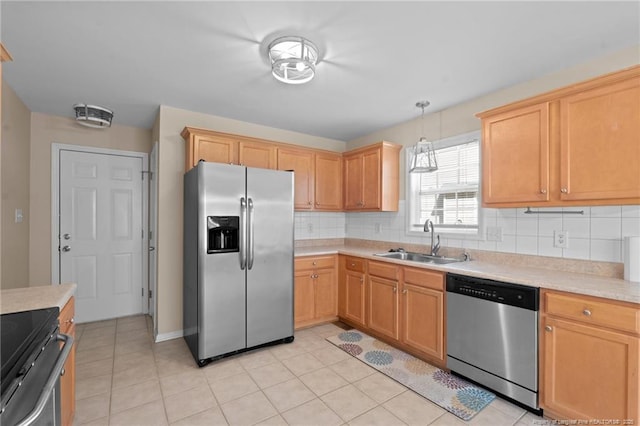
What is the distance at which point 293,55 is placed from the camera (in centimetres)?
200

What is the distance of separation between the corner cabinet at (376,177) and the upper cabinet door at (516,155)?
4.09 ft

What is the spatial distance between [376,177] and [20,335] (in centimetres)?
330

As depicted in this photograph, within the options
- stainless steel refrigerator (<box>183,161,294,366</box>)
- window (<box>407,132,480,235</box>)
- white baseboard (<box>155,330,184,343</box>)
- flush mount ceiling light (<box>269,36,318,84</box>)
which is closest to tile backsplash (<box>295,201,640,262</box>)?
window (<box>407,132,480,235</box>)

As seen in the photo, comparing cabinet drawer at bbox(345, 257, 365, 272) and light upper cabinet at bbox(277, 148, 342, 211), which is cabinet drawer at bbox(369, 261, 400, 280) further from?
light upper cabinet at bbox(277, 148, 342, 211)

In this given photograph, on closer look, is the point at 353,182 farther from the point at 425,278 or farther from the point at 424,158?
the point at 425,278

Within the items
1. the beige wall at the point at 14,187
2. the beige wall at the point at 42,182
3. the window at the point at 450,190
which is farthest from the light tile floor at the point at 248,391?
the window at the point at 450,190

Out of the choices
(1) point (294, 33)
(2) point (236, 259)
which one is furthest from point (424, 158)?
(2) point (236, 259)

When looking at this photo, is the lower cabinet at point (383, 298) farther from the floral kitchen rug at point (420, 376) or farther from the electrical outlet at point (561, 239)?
the electrical outlet at point (561, 239)

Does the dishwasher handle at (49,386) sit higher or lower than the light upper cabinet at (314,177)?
lower

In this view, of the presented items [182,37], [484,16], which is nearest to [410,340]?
[484,16]

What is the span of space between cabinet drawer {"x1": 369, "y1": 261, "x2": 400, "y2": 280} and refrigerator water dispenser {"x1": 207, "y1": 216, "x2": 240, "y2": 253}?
1438 mm

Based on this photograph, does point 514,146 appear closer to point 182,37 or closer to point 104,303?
point 182,37

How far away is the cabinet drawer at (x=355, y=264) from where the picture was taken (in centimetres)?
340

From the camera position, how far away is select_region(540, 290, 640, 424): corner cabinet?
1.63 m
